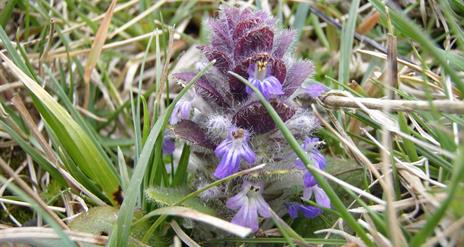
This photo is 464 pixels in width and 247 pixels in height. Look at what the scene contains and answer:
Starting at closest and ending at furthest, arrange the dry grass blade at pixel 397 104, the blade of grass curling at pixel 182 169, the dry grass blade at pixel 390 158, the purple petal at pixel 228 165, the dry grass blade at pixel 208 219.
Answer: the dry grass blade at pixel 390 158, the dry grass blade at pixel 208 219, the dry grass blade at pixel 397 104, the purple petal at pixel 228 165, the blade of grass curling at pixel 182 169

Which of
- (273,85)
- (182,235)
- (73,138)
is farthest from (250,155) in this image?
(73,138)

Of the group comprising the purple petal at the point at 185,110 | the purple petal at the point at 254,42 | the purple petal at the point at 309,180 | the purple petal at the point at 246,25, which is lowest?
the purple petal at the point at 309,180

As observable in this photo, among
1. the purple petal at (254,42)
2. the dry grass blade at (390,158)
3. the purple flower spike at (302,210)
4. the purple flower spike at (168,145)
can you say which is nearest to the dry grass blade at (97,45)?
the purple flower spike at (168,145)

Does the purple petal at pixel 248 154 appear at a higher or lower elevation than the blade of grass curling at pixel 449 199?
lower

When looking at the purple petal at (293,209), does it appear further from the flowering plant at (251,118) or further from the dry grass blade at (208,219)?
the dry grass blade at (208,219)

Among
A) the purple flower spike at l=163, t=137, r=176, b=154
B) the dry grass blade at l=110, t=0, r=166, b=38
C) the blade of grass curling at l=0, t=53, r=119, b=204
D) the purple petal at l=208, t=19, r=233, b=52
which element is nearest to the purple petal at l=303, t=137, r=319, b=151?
the purple petal at l=208, t=19, r=233, b=52

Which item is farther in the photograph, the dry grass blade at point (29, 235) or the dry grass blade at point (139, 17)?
the dry grass blade at point (139, 17)
